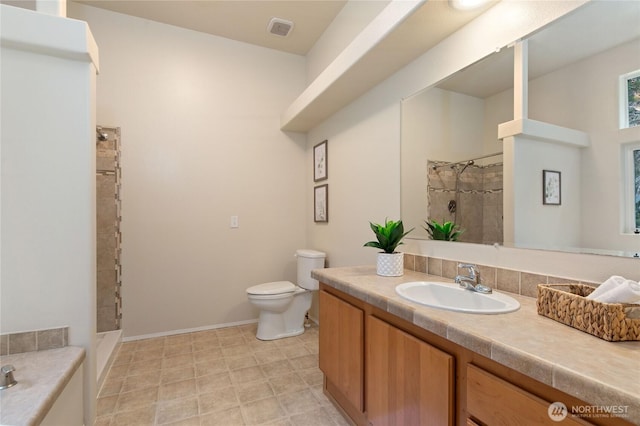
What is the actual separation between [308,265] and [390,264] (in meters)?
1.39

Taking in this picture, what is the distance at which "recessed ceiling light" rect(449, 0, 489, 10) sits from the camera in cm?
133

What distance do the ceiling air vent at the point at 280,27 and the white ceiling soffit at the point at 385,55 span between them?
0.75m

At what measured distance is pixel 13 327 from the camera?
1412 millimetres

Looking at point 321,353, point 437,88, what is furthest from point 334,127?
point 321,353

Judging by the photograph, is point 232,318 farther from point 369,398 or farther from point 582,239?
point 582,239

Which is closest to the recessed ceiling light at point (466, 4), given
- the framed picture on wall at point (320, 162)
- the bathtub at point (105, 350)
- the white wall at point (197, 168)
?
the framed picture on wall at point (320, 162)

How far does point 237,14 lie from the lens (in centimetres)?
270

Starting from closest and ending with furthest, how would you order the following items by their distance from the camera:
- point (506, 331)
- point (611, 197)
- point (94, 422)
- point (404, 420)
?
point (506, 331)
point (611, 197)
point (404, 420)
point (94, 422)

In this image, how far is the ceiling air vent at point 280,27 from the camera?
2775 mm

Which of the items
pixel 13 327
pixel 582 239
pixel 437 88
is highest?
pixel 437 88

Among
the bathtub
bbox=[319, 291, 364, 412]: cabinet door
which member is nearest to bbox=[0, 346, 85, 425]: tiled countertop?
the bathtub

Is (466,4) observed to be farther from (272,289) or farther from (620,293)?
(272,289)

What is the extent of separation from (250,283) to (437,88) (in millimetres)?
2559

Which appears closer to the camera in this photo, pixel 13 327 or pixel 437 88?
pixel 13 327
